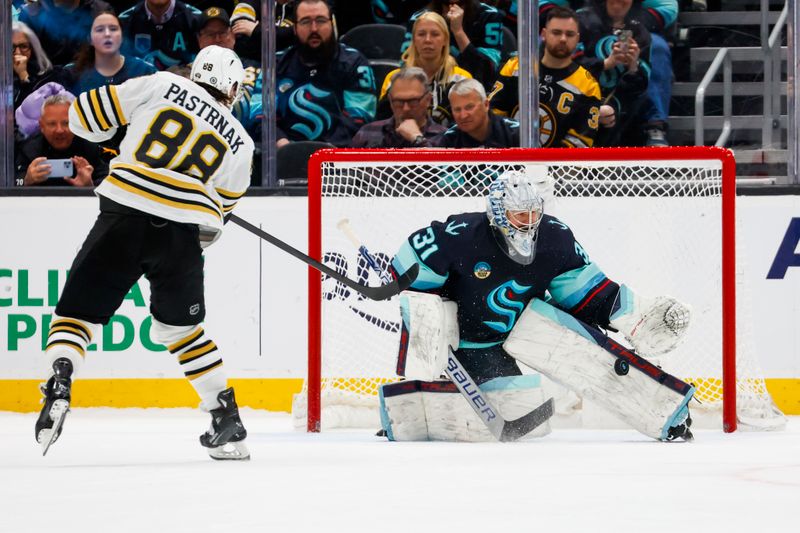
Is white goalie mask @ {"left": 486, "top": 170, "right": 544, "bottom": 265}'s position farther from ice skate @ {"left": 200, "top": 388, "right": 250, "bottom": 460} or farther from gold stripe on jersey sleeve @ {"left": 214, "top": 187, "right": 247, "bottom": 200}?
ice skate @ {"left": 200, "top": 388, "right": 250, "bottom": 460}

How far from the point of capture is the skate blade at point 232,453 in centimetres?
323

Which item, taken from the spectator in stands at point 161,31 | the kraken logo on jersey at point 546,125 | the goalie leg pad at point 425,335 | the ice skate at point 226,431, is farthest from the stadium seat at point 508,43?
the ice skate at point 226,431

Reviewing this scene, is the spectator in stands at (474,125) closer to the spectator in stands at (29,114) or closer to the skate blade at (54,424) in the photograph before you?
the spectator in stands at (29,114)

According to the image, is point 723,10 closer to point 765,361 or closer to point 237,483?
point 765,361

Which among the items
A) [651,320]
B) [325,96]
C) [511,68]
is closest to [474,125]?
[511,68]

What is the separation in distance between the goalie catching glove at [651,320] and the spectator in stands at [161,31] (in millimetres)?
2243

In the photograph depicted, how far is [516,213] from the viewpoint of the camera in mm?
3631

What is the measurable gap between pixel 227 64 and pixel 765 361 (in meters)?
2.37

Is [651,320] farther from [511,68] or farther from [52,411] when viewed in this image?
[52,411]

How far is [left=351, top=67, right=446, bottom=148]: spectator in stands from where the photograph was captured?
16.1ft

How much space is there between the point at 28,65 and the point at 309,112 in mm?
1103

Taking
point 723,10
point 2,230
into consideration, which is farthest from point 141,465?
point 723,10

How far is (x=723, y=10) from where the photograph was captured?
17.1 feet

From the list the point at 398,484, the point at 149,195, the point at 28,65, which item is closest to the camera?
the point at 398,484
